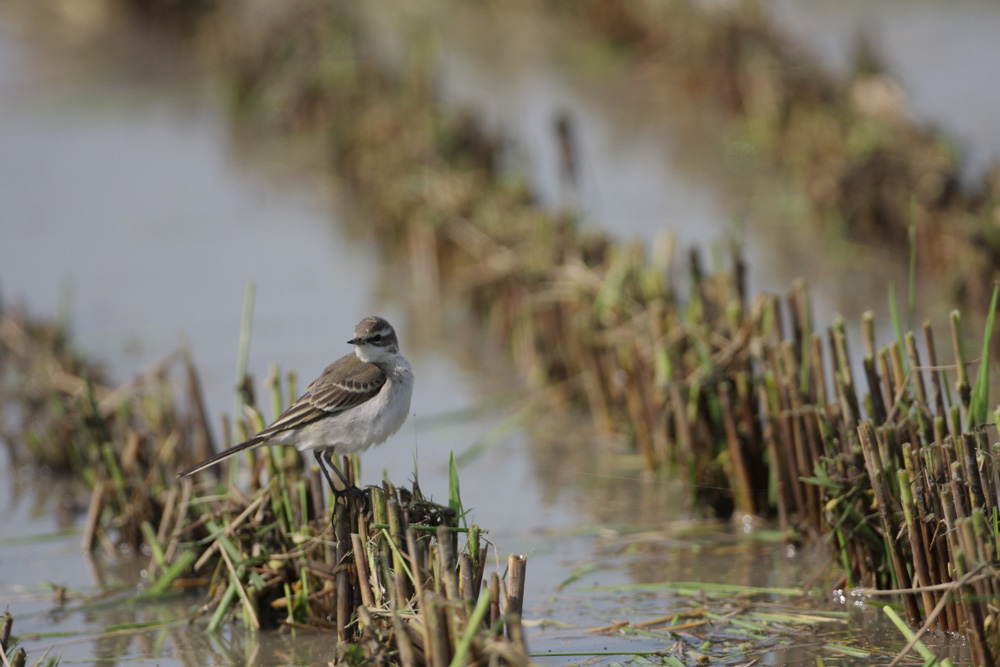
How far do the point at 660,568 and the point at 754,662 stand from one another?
135 cm

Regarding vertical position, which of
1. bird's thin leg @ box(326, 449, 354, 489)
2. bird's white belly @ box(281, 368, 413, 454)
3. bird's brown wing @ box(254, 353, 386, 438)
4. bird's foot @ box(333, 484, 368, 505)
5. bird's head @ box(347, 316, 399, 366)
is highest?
bird's head @ box(347, 316, 399, 366)

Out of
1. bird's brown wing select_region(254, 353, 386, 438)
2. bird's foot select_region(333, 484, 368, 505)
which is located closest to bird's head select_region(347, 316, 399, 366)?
bird's brown wing select_region(254, 353, 386, 438)

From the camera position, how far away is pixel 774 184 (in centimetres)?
1402

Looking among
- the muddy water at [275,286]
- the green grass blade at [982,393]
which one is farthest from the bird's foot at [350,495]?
the green grass blade at [982,393]

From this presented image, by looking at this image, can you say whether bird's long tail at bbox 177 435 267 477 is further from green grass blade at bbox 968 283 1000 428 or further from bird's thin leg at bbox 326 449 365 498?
green grass blade at bbox 968 283 1000 428

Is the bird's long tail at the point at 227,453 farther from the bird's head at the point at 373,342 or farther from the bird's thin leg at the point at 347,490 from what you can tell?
the bird's head at the point at 373,342

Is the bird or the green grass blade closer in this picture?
the green grass blade

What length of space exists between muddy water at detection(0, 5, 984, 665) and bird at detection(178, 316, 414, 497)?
310 millimetres

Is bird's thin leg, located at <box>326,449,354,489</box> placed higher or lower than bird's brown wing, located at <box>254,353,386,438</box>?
lower

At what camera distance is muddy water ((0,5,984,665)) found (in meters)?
6.31

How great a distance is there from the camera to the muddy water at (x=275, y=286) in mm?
6309

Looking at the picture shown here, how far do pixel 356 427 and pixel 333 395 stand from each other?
0.19 metres

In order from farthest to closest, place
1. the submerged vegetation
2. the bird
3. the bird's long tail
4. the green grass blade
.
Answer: the bird < the bird's long tail < the green grass blade < the submerged vegetation

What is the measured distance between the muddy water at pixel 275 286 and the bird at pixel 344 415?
31 centimetres
